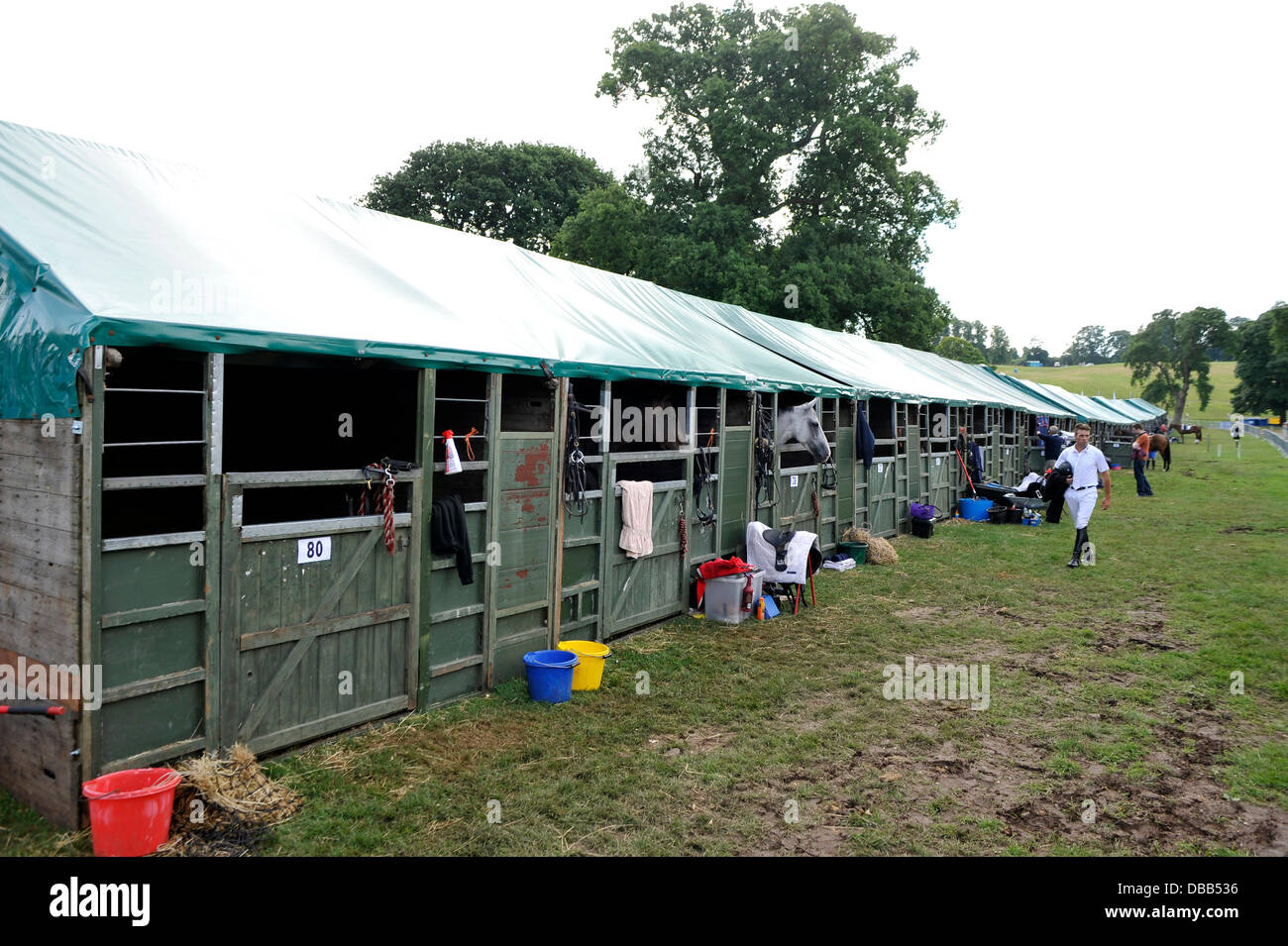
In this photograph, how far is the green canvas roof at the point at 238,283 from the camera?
16.1 ft

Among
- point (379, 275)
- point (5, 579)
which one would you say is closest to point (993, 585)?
point (379, 275)

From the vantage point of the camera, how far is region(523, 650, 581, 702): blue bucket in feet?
24.0

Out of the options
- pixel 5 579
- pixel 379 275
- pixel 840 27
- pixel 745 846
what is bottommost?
pixel 745 846

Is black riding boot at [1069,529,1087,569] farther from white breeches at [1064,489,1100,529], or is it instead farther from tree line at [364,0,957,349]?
tree line at [364,0,957,349]

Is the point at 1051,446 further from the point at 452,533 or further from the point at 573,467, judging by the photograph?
the point at 452,533

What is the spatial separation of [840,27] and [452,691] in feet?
105

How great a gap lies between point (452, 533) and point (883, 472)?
12542 millimetres

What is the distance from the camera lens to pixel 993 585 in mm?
12977

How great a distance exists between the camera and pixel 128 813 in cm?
443

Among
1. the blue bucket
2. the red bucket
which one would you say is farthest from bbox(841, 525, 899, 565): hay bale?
the red bucket

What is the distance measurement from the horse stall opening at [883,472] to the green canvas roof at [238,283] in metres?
7.66

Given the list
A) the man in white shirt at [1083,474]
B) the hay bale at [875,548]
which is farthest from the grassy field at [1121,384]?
the hay bale at [875,548]

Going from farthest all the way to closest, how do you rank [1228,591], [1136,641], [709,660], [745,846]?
[1228,591], [1136,641], [709,660], [745,846]
